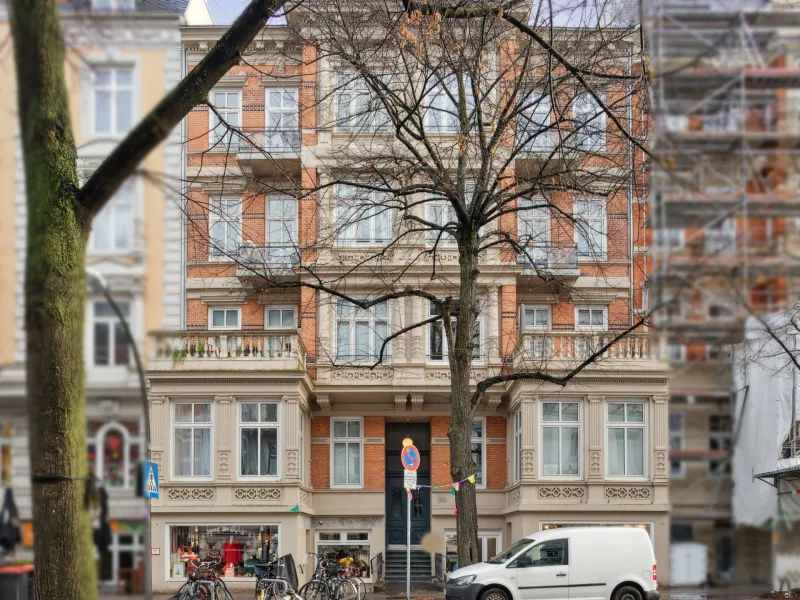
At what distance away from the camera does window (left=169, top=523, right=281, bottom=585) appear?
→ 23609mm

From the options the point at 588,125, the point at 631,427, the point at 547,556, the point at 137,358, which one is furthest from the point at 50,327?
the point at 631,427

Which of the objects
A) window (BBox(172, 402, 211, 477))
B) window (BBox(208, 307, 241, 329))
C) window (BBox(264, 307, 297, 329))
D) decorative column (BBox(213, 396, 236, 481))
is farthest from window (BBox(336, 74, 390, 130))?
window (BBox(172, 402, 211, 477))

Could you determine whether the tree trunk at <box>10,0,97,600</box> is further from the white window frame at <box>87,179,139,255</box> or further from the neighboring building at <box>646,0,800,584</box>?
the neighboring building at <box>646,0,800,584</box>

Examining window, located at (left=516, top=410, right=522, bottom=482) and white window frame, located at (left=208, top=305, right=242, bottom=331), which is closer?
window, located at (left=516, top=410, right=522, bottom=482)

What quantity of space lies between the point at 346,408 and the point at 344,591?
8.24m

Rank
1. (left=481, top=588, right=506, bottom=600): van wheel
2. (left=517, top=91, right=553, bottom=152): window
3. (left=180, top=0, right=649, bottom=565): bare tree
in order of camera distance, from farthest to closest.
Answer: (left=481, top=588, right=506, bottom=600): van wheel → (left=180, top=0, right=649, bottom=565): bare tree → (left=517, top=91, right=553, bottom=152): window

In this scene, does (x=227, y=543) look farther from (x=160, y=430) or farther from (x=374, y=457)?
(x=374, y=457)

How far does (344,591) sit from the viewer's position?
736 inches

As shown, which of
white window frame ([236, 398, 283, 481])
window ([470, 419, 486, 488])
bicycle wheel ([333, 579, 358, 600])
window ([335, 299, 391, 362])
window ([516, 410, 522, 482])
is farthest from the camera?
window ([470, 419, 486, 488])

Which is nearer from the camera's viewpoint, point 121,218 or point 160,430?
point 121,218

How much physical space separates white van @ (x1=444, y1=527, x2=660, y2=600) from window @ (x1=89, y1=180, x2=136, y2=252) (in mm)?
14728

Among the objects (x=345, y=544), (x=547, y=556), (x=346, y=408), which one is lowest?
(x=345, y=544)

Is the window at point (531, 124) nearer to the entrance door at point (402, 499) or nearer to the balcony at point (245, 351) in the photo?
the balcony at point (245, 351)

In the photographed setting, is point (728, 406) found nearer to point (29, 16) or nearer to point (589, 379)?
point (29, 16)
